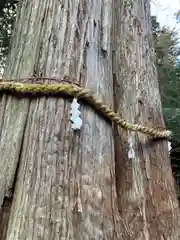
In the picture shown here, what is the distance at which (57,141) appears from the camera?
1.01 metres

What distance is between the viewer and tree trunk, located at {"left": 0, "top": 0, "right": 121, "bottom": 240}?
0.91 m

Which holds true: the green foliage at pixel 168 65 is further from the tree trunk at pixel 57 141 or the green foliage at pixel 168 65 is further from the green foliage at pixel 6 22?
the tree trunk at pixel 57 141

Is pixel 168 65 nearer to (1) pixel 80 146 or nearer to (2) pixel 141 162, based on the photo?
(2) pixel 141 162

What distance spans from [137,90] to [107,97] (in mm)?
324

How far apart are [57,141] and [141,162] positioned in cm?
42

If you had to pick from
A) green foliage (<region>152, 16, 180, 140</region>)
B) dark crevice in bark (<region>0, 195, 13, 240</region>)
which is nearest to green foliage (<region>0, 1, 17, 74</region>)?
green foliage (<region>152, 16, 180, 140</region>)

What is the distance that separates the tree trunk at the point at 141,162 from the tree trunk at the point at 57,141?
0.62 feet

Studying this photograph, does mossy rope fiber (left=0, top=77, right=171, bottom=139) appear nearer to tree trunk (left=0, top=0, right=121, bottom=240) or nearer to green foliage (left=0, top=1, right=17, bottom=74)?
tree trunk (left=0, top=0, right=121, bottom=240)

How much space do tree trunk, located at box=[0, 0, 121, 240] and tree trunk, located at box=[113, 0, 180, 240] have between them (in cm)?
19

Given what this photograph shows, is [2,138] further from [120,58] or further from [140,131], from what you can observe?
[120,58]

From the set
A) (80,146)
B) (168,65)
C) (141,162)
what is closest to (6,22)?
(168,65)

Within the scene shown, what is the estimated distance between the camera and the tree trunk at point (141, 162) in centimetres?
126

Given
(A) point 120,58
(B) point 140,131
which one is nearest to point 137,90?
(A) point 120,58

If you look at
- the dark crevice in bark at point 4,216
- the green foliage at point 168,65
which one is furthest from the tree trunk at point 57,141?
the green foliage at point 168,65
